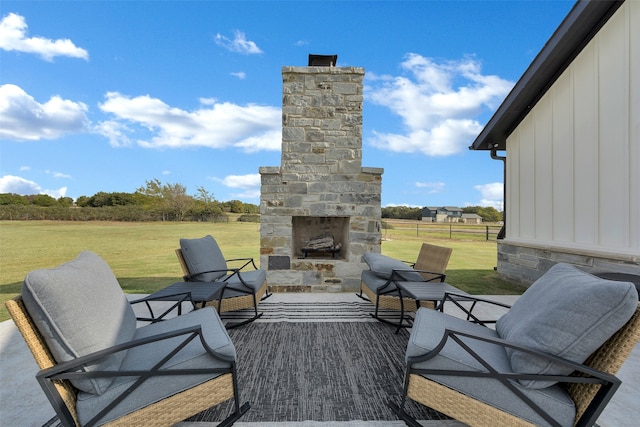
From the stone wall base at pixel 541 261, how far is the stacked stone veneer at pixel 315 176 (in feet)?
9.24

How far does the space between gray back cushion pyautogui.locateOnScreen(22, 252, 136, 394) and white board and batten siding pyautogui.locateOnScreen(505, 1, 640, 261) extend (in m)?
5.38

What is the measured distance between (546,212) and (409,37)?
16.6 ft

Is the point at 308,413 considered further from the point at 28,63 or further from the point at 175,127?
the point at 28,63

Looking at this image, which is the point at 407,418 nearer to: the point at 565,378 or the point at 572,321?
the point at 565,378

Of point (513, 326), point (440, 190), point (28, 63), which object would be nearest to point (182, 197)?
point (28, 63)

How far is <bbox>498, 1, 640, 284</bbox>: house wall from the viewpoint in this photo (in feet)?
13.1

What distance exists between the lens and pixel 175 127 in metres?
10.0

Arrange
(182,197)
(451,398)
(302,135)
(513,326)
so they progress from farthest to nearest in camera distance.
→ (182,197) < (302,135) < (513,326) < (451,398)

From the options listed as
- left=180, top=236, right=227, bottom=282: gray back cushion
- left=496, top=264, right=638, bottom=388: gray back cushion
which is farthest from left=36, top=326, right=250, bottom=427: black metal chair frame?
left=180, top=236, right=227, bottom=282: gray back cushion

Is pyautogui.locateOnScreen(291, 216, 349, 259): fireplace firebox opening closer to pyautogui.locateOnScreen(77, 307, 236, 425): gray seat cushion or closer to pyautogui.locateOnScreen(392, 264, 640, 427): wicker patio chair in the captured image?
pyautogui.locateOnScreen(77, 307, 236, 425): gray seat cushion

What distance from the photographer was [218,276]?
3941mm

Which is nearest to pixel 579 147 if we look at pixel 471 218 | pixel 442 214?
pixel 471 218

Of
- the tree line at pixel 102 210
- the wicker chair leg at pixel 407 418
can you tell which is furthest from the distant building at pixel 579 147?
the tree line at pixel 102 210

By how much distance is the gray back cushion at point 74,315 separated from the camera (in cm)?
141
